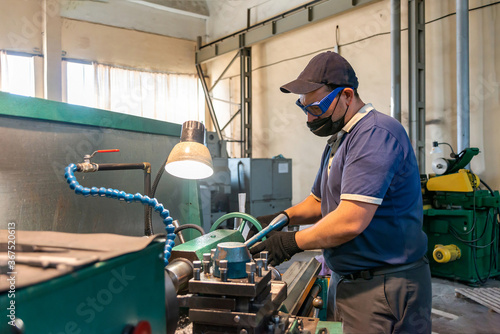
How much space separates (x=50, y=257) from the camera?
38 cm

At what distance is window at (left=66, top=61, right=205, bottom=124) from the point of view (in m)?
5.64

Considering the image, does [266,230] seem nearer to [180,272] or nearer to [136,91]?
[180,272]

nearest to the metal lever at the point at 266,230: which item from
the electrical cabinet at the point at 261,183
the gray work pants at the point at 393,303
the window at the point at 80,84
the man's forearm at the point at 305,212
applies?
the man's forearm at the point at 305,212

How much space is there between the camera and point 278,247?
104 cm

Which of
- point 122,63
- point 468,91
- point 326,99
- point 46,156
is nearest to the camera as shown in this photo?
point 46,156

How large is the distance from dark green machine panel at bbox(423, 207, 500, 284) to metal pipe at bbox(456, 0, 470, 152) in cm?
56

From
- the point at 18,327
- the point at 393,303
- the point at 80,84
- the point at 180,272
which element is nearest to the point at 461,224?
the point at 393,303

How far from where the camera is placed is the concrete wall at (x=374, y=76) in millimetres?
3312

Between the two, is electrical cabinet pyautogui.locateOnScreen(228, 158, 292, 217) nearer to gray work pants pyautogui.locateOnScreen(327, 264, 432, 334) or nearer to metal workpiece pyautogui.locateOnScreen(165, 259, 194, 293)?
gray work pants pyautogui.locateOnScreen(327, 264, 432, 334)

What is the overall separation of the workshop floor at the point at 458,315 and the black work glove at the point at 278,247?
1.59 meters

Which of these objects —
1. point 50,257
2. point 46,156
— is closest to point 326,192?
point 46,156

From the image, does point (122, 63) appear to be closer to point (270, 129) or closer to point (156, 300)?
point (270, 129)

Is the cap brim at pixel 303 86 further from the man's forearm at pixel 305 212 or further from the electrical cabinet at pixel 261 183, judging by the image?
the electrical cabinet at pixel 261 183

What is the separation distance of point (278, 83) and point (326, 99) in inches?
171
